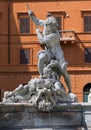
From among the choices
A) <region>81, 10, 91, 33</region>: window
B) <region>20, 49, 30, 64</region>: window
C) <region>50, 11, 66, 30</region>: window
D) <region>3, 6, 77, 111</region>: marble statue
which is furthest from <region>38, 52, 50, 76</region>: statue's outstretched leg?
<region>81, 10, 91, 33</region>: window

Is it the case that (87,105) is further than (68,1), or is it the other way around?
(68,1)

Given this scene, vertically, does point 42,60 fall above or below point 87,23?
below

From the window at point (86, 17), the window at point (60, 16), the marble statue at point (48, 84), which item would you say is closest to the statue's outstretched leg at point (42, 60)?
the marble statue at point (48, 84)

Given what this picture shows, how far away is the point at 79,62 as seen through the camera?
45.9m

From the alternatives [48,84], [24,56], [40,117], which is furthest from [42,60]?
[24,56]

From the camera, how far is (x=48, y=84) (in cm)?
1519

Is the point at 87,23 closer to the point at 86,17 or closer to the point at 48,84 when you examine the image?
the point at 86,17

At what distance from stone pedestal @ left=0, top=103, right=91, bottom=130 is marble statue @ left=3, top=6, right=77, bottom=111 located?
0.23 m

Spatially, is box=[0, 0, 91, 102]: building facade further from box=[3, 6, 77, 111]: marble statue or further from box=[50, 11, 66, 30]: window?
box=[3, 6, 77, 111]: marble statue

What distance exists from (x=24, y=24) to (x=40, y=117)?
3192cm

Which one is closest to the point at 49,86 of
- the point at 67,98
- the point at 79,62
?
the point at 67,98

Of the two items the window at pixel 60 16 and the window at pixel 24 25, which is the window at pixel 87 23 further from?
the window at pixel 24 25

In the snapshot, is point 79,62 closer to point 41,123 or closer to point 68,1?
point 68,1

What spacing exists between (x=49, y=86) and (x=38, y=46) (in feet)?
103
